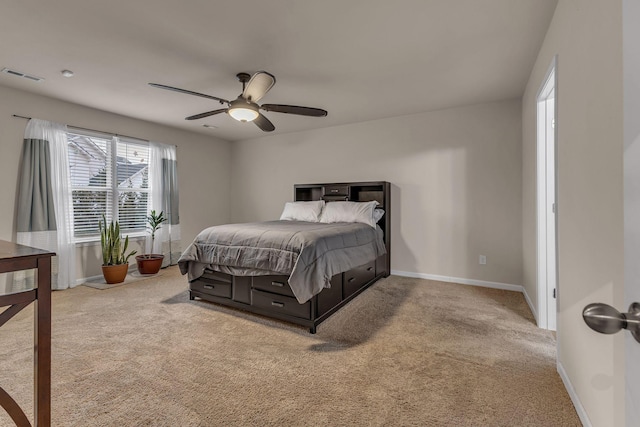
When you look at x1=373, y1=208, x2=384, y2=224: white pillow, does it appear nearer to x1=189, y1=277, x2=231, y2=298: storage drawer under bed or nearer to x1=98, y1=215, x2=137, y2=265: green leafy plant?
x1=189, y1=277, x2=231, y2=298: storage drawer under bed

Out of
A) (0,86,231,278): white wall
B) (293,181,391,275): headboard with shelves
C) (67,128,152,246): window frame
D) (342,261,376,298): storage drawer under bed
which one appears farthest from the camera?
(293,181,391,275): headboard with shelves

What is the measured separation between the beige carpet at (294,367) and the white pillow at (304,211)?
1664 mm

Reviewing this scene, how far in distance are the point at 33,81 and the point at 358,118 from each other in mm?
3896


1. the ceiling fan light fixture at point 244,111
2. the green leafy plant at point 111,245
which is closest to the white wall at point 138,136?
the green leafy plant at point 111,245

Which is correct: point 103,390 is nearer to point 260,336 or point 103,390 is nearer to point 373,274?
point 260,336

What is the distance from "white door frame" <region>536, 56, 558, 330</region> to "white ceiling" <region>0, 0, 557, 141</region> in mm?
573

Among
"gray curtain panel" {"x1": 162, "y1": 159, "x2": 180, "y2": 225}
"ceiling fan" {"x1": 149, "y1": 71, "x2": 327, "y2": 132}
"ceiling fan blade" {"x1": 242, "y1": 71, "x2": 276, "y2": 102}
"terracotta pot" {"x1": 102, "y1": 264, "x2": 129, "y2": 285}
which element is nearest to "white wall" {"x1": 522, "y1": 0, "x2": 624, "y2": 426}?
"ceiling fan" {"x1": 149, "y1": 71, "x2": 327, "y2": 132}

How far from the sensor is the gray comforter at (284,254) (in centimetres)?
242

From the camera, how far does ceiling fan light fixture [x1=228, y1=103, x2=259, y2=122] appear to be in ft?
8.82

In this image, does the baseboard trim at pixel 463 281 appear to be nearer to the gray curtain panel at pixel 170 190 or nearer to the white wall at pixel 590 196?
the white wall at pixel 590 196

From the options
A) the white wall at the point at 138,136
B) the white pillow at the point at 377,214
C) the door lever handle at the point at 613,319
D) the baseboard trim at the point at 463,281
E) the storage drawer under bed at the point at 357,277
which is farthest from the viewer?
the white pillow at the point at 377,214

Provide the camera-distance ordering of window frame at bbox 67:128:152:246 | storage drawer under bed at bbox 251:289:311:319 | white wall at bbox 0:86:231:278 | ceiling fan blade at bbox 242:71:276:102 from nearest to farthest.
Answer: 1. ceiling fan blade at bbox 242:71:276:102
2. storage drawer under bed at bbox 251:289:311:319
3. white wall at bbox 0:86:231:278
4. window frame at bbox 67:128:152:246

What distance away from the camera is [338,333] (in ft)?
7.95

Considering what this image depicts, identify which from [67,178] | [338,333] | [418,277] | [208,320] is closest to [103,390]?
[208,320]
